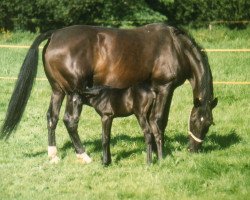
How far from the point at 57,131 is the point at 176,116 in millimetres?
2455

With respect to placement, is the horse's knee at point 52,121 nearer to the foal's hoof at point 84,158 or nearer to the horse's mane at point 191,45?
the foal's hoof at point 84,158

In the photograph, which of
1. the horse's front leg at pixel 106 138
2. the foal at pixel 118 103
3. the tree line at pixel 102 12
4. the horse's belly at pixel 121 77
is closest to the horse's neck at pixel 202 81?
the horse's belly at pixel 121 77

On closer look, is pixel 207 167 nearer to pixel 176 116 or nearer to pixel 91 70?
pixel 91 70

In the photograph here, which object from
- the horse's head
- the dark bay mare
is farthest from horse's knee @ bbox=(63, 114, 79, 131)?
the horse's head

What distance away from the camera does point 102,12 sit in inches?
968

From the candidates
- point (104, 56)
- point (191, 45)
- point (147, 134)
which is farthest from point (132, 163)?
point (191, 45)

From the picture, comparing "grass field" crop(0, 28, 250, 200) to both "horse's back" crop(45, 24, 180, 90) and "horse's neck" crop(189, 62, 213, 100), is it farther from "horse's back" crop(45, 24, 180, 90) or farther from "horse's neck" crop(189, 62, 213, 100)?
"horse's back" crop(45, 24, 180, 90)

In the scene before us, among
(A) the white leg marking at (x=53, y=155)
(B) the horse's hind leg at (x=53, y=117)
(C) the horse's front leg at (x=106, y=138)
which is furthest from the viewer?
(B) the horse's hind leg at (x=53, y=117)

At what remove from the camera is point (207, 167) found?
6574 millimetres

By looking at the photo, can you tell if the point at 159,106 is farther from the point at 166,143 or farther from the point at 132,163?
the point at 166,143

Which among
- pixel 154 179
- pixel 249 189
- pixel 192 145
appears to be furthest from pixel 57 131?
pixel 249 189

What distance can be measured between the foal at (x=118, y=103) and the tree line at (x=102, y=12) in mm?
16551

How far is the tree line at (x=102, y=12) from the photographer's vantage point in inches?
928

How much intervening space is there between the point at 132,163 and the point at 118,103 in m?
0.85
